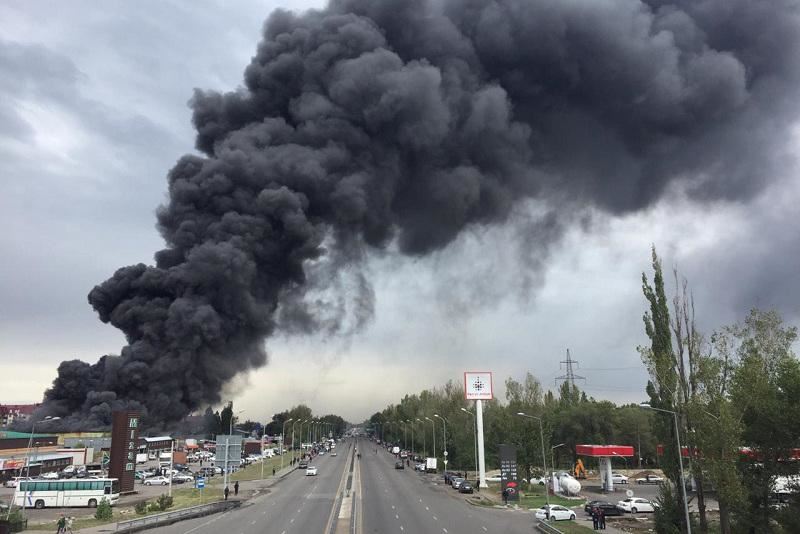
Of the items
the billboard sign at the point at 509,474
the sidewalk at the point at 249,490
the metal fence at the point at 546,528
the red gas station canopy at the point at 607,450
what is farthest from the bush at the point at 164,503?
the red gas station canopy at the point at 607,450

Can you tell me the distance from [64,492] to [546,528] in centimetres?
3656

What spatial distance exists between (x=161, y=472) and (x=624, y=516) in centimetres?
5712

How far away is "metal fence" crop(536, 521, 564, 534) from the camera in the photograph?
31953 millimetres

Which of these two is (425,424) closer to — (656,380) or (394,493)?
(394,493)

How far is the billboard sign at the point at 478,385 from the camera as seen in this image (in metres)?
74.6

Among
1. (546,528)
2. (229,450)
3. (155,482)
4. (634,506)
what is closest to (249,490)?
(229,450)

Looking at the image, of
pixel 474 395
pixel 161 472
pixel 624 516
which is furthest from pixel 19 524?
pixel 474 395

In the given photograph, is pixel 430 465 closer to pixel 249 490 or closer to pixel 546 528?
pixel 249 490

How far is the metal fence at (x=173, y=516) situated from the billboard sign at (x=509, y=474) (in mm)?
21646

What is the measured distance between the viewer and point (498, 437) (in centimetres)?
7475

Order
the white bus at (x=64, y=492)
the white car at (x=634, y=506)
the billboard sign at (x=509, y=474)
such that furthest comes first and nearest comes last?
1. the billboard sign at (x=509, y=474)
2. the white bus at (x=64, y=492)
3. the white car at (x=634, y=506)

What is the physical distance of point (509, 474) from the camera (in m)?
51.6

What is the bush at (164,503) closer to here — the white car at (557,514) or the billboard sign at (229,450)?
the billboard sign at (229,450)

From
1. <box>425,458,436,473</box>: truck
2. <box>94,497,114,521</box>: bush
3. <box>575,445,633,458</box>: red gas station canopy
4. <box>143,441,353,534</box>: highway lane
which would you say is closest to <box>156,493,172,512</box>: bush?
<box>94,497,114,521</box>: bush
